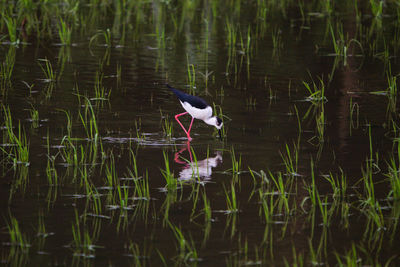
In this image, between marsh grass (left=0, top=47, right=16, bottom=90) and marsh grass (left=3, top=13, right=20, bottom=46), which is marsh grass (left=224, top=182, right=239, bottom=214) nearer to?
marsh grass (left=0, top=47, right=16, bottom=90)

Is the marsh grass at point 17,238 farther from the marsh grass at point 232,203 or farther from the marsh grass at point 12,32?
the marsh grass at point 12,32

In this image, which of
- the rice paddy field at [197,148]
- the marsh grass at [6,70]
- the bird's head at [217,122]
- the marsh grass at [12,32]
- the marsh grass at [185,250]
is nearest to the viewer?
the marsh grass at [185,250]

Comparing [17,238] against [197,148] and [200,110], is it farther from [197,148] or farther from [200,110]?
[200,110]

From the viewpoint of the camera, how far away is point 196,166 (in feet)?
22.5

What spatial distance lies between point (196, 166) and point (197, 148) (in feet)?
4.32

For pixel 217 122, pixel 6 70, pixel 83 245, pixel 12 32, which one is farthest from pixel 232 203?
pixel 12 32

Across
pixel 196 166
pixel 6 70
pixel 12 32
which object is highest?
pixel 12 32

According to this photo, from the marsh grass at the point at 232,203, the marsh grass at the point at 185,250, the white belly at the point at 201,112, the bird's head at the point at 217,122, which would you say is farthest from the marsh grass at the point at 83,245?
the white belly at the point at 201,112

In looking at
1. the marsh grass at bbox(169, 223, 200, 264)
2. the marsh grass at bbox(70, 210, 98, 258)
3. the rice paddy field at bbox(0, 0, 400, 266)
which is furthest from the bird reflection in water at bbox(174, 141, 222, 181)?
the marsh grass at bbox(70, 210, 98, 258)

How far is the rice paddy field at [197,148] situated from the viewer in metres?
5.61

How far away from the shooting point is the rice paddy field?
561 cm

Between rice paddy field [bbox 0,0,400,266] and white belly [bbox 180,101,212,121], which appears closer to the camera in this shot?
rice paddy field [bbox 0,0,400,266]

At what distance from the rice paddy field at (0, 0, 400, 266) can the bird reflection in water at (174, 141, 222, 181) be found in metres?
0.03

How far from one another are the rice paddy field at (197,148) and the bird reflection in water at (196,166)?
1.1 inches
